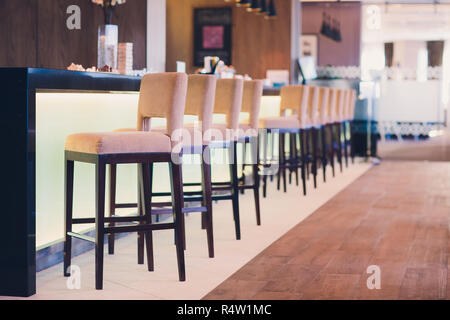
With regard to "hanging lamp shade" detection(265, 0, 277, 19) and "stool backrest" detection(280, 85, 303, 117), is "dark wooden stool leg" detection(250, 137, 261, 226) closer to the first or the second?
"stool backrest" detection(280, 85, 303, 117)

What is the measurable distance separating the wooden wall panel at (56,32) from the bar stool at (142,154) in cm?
251

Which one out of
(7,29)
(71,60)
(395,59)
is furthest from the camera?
(395,59)

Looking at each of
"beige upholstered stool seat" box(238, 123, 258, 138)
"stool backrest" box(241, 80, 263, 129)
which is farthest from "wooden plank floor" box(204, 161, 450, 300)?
"stool backrest" box(241, 80, 263, 129)

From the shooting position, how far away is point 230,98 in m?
4.32

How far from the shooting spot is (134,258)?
3797 mm

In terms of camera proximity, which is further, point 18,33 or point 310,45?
point 310,45

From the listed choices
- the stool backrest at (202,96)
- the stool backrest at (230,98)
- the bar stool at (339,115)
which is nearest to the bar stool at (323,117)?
the bar stool at (339,115)

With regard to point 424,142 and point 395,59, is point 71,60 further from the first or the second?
point 395,59

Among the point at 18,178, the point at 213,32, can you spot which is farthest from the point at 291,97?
the point at 18,178

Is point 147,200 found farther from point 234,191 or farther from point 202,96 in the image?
point 234,191

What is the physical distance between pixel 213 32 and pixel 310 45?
4.60 m
